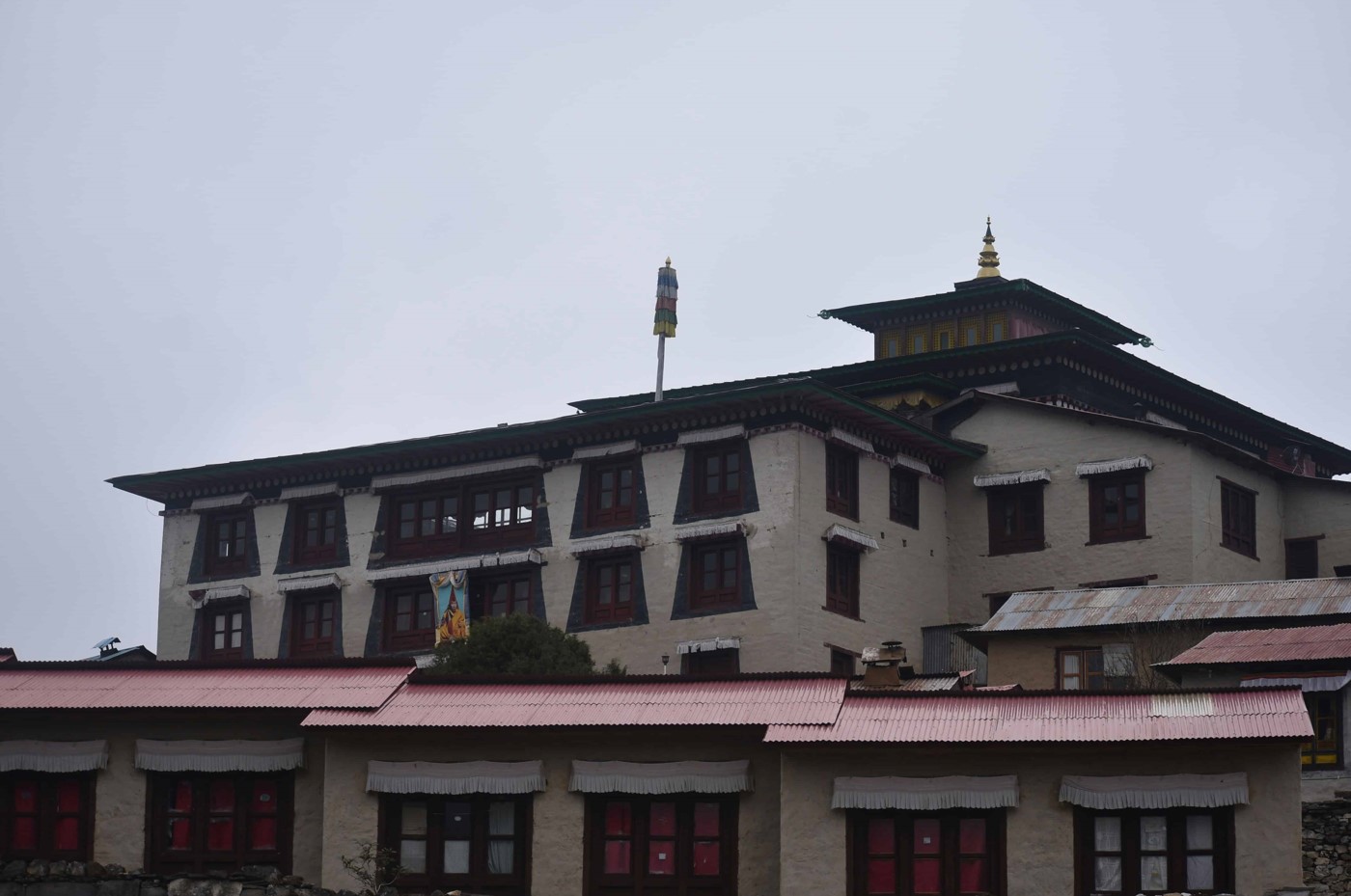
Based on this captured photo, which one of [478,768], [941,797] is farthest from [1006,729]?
[478,768]

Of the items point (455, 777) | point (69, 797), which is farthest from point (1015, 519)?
point (69, 797)

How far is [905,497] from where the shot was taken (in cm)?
6538

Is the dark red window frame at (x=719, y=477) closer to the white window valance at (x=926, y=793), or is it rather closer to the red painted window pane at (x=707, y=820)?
the red painted window pane at (x=707, y=820)

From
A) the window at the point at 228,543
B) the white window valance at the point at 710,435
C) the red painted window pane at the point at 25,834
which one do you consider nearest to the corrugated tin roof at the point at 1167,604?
the white window valance at the point at 710,435

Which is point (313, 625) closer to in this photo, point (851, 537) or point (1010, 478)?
point (851, 537)

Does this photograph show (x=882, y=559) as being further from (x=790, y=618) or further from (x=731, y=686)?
(x=731, y=686)

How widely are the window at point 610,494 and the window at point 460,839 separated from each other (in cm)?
2312

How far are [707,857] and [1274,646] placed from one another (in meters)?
13.1

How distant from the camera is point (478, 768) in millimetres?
40844

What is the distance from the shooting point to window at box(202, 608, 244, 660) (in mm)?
69312

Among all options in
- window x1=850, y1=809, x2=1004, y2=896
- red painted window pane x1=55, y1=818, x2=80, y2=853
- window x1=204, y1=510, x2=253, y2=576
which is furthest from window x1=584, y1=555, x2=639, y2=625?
window x1=850, y1=809, x2=1004, y2=896

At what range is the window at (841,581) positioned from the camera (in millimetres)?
61406

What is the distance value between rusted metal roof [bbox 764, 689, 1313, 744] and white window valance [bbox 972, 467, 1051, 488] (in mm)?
25901

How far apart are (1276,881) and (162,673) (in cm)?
2085
